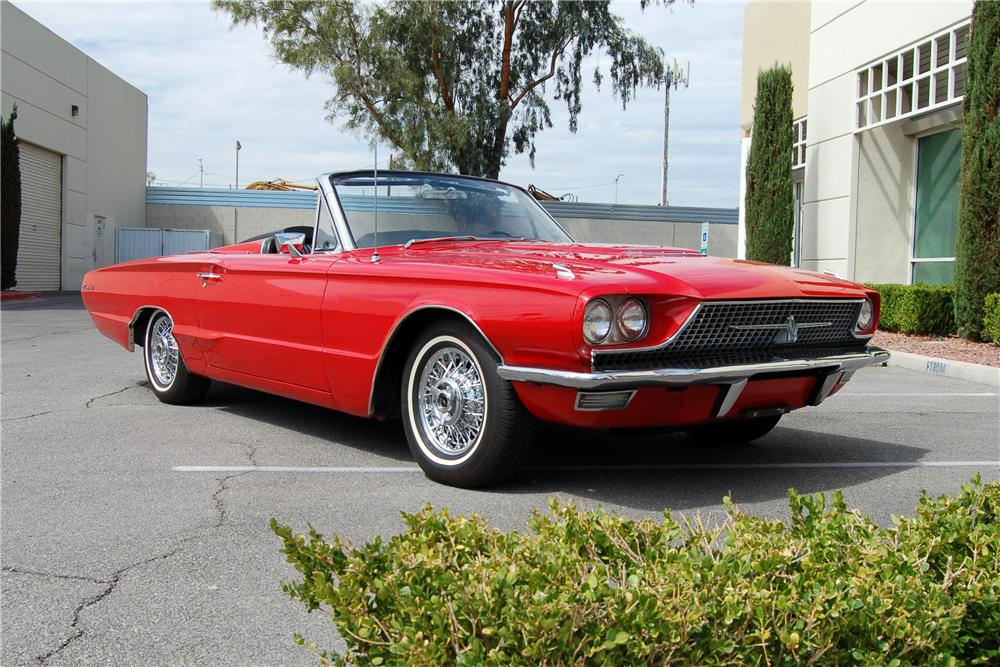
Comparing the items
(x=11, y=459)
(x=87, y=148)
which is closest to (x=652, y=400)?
(x=11, y=459)

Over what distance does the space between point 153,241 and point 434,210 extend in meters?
26.8

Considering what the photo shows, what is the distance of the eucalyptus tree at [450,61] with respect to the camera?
25.9 m

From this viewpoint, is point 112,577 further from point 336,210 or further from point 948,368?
point 948,368

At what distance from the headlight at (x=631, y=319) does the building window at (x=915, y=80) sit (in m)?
9.79

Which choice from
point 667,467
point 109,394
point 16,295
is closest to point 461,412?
point 667,467

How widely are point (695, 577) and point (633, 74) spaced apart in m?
27.0

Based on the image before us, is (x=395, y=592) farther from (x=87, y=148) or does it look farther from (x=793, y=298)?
(x=87, y=148)

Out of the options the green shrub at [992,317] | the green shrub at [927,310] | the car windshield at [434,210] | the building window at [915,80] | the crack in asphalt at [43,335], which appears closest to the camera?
the car windshield at [434,210]

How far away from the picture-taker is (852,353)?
474 centimetres

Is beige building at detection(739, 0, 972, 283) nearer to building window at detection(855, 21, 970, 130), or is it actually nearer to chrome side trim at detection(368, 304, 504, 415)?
building window at detection(855, 21, 970, 130)

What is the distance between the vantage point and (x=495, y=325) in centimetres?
404

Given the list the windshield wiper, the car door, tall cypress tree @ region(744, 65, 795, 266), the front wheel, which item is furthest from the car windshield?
tall cypress tree @ region(744, 65, 795, 266)

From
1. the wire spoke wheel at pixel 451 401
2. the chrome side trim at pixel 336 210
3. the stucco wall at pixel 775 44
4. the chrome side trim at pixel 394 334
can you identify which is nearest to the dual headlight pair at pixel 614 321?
the chrome side trim at pixel 394 334

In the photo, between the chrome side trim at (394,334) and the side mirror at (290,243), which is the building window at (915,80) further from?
the chrome side trim at (394,334)
